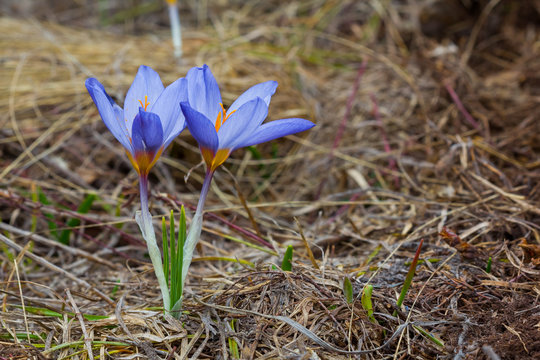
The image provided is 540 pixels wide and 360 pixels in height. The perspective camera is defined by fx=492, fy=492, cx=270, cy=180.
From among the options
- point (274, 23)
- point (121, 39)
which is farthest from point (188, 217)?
point (274, 23)

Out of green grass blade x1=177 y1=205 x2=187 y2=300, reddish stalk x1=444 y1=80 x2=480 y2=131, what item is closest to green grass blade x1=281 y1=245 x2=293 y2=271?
green grass blade x1=177 y1=205 x2=187 y2=300

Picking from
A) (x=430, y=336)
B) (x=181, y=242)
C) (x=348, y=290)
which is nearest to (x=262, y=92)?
(x=181, y=242)

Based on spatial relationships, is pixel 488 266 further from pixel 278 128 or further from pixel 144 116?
pixel 144 116

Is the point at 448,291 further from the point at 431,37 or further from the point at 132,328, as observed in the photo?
the point at 431,37

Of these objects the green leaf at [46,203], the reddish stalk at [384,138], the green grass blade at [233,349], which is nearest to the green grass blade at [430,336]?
the green grass blade at [233,349]

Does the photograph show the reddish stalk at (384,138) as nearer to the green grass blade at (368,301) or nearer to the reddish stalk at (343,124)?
the reddish stalk at (343,124)
